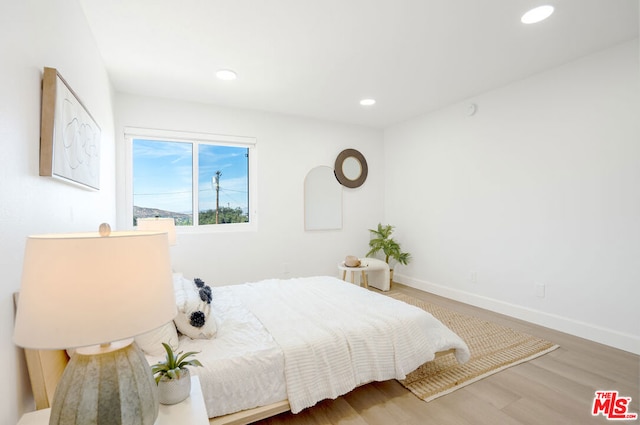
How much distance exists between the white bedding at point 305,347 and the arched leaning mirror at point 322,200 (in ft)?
6.96

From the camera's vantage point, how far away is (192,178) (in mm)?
3885

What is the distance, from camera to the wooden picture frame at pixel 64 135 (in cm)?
129

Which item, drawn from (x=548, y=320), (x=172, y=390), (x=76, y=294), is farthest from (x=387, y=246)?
(x=76, y=294)

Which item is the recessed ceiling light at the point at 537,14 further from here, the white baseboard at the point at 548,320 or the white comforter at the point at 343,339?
the white baseboard at the point at 548,320

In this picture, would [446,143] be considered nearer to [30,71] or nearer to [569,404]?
[569,404]

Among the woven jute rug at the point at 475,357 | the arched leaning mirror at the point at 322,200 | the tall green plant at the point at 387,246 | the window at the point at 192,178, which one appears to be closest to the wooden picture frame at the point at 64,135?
the window at the point at 192,178

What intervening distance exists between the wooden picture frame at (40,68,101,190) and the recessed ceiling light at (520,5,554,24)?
2.86 metres

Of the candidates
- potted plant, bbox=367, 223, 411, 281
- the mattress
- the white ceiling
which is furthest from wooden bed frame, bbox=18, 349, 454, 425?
potted plant, bbox=367, 223, 411, 281

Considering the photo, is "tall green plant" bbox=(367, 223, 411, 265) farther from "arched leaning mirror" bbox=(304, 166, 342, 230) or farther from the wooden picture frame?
the wooden picture frame

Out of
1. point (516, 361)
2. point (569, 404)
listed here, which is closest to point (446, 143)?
point (516, 361)

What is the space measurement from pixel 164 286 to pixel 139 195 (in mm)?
3358

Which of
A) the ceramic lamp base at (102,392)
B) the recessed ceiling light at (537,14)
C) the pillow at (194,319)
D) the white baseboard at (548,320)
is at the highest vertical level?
the recessed ceiling light at (537,14)

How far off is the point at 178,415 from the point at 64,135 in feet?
4.50

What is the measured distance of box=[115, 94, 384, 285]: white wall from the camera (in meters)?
3.66
